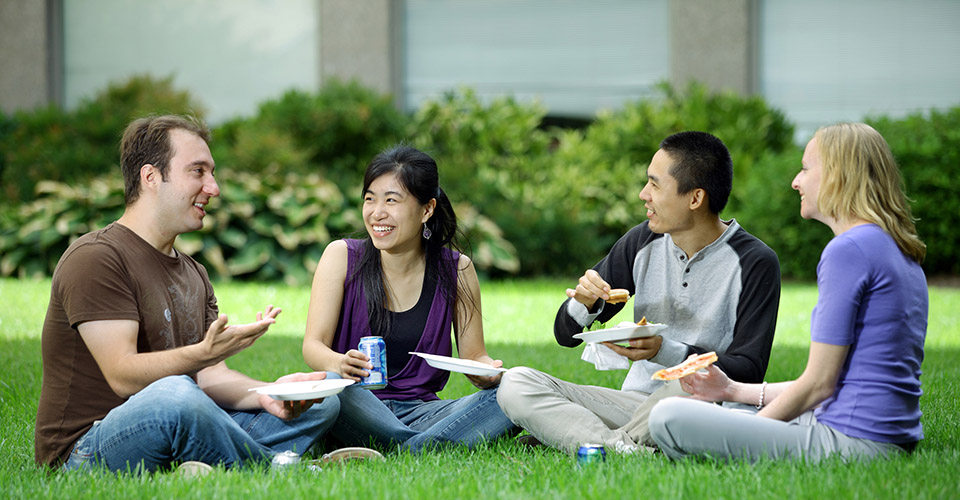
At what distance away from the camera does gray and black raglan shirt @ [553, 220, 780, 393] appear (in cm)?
387

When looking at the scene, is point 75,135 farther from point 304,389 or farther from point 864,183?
point 864,183

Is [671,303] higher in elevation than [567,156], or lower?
lower

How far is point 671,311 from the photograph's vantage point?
416 centimetres

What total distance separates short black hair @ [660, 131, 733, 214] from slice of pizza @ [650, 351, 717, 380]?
0.89m

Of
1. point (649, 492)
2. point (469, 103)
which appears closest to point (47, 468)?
point (649, 492)

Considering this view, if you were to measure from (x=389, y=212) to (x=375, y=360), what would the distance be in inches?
30.8

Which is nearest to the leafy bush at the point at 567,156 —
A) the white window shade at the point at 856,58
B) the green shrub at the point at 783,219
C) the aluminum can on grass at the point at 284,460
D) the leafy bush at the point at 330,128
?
the green shrub at the point at 783,219

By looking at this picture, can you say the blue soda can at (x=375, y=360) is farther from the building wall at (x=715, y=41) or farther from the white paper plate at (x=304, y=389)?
the building wall at (x=715, y=41)

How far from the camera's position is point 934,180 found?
1199 centimetres

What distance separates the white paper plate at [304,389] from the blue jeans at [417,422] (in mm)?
353

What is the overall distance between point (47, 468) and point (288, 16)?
45.0 ft

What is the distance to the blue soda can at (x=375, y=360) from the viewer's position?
151 inches

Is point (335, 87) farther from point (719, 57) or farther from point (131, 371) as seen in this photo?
point (131, 371)

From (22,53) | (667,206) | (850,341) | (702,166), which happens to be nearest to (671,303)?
(667,206)
